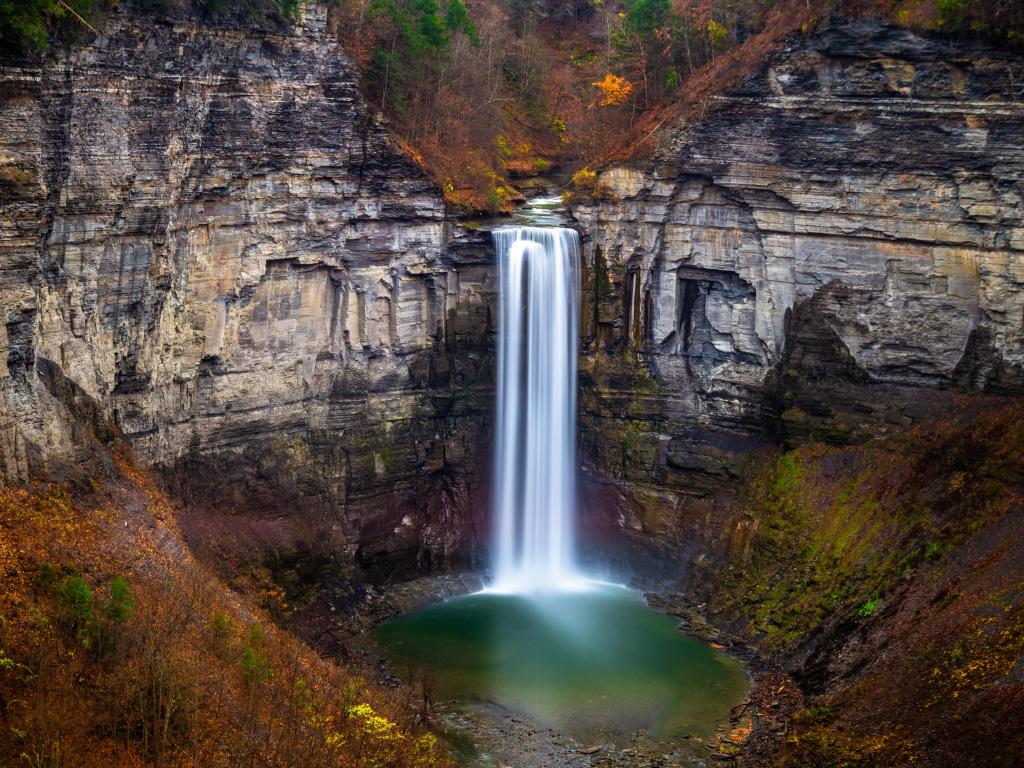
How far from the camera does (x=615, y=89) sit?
48094 mm

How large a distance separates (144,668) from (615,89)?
31167 millimetres

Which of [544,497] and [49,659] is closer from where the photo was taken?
[49,659]

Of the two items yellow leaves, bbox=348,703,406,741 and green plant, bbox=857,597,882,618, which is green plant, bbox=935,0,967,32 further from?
yellow leaves, bbox=348,703,406,741

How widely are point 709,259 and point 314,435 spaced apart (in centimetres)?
1519

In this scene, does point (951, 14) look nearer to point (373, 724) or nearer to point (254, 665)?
point (373, 724)

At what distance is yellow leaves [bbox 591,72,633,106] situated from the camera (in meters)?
48.0

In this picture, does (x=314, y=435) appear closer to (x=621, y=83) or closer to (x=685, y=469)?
(x=685, y=469)

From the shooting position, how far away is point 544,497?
1800 inches

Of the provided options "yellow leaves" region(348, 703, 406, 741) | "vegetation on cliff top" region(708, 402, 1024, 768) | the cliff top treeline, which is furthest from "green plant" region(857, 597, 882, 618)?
the cliff top treeline

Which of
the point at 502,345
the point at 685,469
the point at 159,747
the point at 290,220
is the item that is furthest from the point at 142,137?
the point at 685,469

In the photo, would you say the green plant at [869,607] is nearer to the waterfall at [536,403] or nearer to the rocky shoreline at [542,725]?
the rocky shoreline at [542,725]

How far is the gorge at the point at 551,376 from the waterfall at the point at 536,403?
155mm

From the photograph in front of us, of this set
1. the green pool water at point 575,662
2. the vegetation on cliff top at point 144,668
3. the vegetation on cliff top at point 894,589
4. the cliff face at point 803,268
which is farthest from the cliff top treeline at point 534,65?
the vegetation on cliff top at point 144,668

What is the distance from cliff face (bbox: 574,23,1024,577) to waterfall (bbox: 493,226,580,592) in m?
1.00
